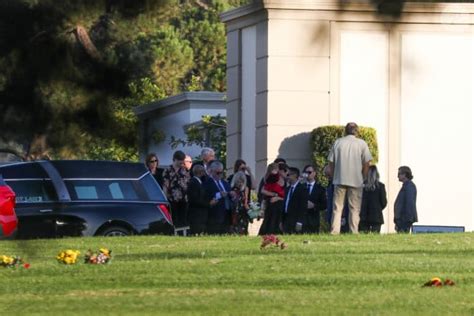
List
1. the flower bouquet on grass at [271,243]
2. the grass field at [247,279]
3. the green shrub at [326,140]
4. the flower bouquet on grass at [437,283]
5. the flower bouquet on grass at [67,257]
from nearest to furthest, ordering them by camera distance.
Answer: the grass field at [247,279]
the flower bouquet on grass at [437,283]
the flower bouquet on grass at [67,257]
the flower bouquet on grass at [271,243]
the green shrub at [326,140]

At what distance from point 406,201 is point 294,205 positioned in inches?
83.6

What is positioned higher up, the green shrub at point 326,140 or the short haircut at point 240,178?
the green shrub at point 326,140

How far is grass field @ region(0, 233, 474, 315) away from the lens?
40.1 ft

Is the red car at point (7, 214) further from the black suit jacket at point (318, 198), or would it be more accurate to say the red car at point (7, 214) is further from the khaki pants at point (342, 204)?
the black suit jacket at point (318, 198)

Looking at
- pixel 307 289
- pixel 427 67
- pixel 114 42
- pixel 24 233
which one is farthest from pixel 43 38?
pixel 307 289

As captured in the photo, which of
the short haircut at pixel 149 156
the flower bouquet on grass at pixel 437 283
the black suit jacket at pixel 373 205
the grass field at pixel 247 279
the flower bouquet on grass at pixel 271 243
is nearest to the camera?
the short haircut at pixel 149 156

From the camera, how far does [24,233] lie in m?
8.69

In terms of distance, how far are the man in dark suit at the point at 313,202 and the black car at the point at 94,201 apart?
75.9 inches

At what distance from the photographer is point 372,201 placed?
2139 centimetres

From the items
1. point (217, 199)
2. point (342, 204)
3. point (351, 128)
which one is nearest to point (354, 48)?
point (351, 128)

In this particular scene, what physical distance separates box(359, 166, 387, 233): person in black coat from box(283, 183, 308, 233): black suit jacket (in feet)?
2.88

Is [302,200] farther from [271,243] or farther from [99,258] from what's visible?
[99,258]

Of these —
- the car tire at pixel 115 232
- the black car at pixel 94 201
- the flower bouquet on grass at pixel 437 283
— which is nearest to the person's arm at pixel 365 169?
the black car at pixel 94 201

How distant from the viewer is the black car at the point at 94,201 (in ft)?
26.7
